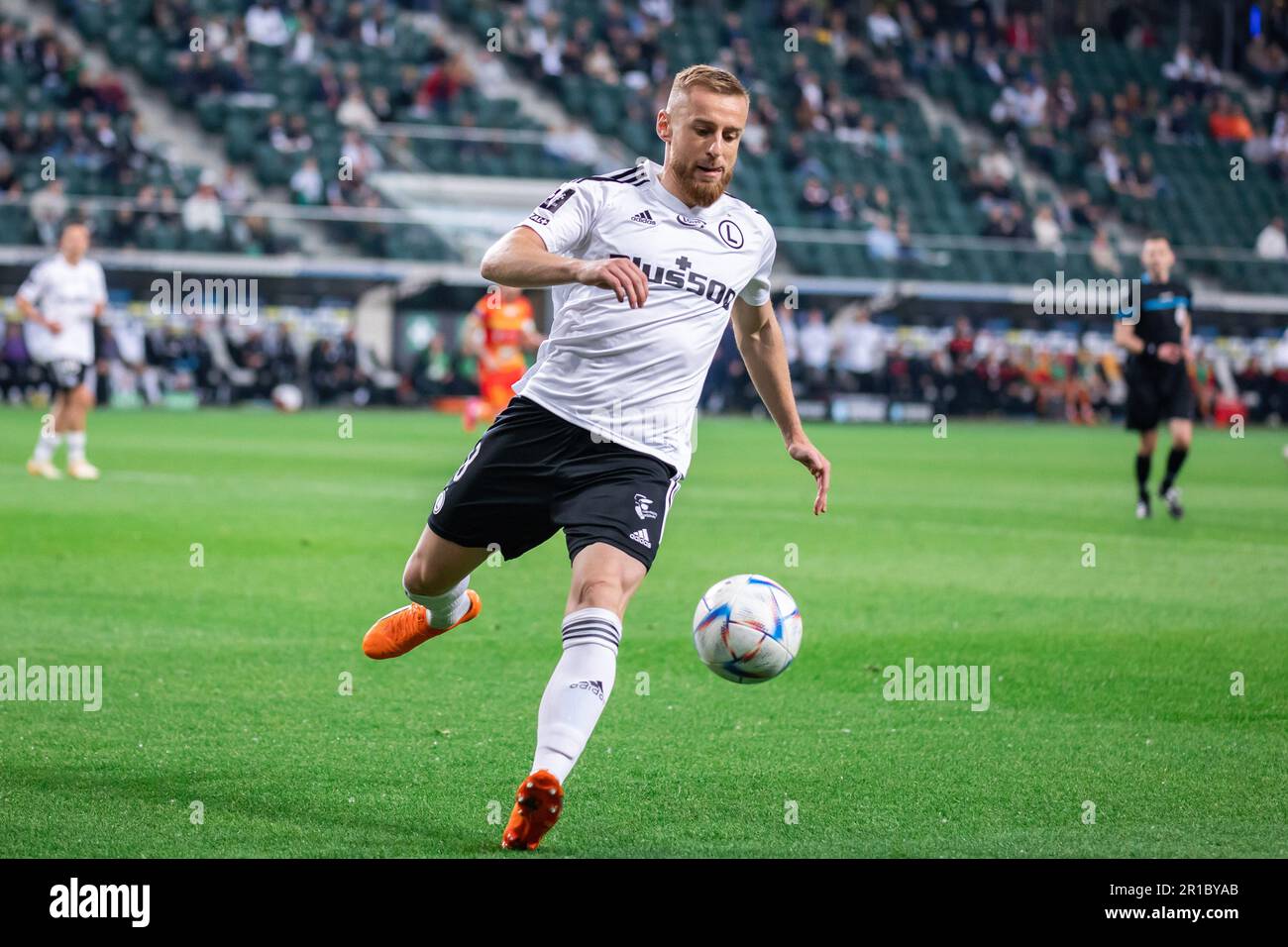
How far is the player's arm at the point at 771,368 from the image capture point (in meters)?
6.09

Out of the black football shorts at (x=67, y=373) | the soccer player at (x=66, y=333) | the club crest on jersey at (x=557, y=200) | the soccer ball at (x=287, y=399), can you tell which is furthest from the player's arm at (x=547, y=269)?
the soccer ball at (x=287, y=399)

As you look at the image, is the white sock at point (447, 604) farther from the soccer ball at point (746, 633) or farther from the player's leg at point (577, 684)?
the player's leg at point (577, 684)

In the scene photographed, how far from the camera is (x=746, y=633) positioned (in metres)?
5.66

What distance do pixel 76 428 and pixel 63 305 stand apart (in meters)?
1.24

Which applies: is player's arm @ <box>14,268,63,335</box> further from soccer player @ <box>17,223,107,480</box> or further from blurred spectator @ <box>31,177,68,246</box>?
blurred spectator @ <box>31,177,68,246</box>

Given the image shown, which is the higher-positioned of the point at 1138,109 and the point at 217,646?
the point at 1138,109

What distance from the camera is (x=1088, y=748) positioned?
20.8ft

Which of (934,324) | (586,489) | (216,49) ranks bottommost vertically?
(586,489)

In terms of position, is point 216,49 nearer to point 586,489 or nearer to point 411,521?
point 411,521

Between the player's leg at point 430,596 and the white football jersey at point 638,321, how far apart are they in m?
0.63

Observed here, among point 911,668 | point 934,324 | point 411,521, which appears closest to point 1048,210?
point 934,324
